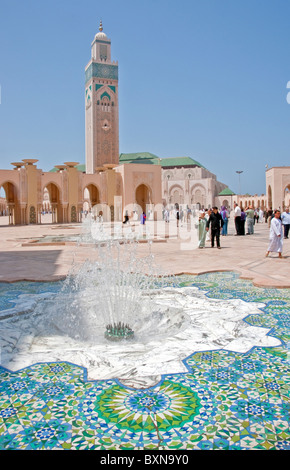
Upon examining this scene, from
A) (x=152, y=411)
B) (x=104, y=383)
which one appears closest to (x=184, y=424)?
(x=152, y=411)

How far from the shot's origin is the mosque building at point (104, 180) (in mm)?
22078

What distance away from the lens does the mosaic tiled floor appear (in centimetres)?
149

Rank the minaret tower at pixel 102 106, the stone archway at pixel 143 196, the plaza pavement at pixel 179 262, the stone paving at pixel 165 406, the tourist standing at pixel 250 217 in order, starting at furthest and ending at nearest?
the minaret tower at pixel 102 106 → the stone archway at pixel 143 196 → the tourist standing at pixel 250 217 → the plaza pavement at pixel 179 262 → the stone paving at pixel 165 406

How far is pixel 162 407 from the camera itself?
1735mm

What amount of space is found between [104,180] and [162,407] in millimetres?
23834

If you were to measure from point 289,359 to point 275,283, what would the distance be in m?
2.13

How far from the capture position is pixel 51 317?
3.21 meters

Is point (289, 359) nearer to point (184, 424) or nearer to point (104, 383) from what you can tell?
point (184, 424)

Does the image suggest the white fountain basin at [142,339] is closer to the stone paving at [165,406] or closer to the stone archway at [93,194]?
the stone paving at [165,406]

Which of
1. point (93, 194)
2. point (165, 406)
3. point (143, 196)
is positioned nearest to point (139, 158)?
point (143, 196)

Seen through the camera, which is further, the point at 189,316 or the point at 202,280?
the point at 202,280

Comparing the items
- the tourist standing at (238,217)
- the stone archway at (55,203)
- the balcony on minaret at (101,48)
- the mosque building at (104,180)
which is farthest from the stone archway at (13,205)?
the balcony on minaret at (101,48)

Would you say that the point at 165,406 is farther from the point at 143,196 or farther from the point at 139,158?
the point at 139,158
